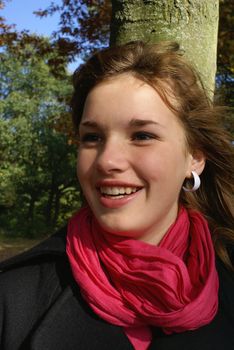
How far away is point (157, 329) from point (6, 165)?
15.3 meters

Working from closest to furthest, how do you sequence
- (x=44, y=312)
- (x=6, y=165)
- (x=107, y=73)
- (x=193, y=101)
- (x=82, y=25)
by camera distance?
1. (x=44, y=312)
2. (x=107, y=73)
3. (x=193, y=101)
4. (x=82, y=25)
5. (x=6, y=165)

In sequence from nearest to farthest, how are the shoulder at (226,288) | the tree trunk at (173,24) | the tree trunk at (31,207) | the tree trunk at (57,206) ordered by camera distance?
1. the shoulder at (226,288)
2. the tree trunk at (173,24)
3. the tree trunk at (31,207)
4. the tree trunk at (57,206)

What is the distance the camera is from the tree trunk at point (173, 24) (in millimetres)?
2178

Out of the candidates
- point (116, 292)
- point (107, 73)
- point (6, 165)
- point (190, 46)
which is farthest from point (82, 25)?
point (6, 165)

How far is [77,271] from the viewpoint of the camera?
1657mm

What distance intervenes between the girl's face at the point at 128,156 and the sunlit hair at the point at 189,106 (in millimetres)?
71

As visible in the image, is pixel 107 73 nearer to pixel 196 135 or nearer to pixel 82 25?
pixel 196 135

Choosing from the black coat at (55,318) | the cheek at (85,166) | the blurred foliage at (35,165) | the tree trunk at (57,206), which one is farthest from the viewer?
the tree trunk at (57,206)

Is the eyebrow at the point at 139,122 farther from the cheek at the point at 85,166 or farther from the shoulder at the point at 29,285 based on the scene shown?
the shoulder at the point at 29,285

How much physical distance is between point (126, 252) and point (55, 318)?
0.37 m

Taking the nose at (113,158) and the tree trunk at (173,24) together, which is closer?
the nose at (113,158)

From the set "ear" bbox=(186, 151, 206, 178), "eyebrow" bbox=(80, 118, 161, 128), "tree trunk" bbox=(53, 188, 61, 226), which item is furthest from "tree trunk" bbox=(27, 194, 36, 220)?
"eyebrow" bbox=(80, 118, 161, 128)

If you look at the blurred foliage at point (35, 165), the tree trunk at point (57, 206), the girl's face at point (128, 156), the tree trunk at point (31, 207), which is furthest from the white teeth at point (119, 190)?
the tree trunk at point (57, 206)

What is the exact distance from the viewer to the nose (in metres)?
1.61
